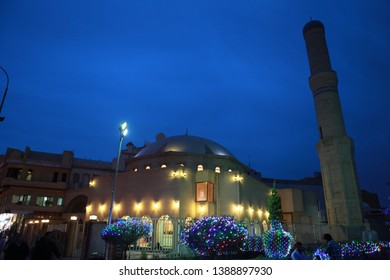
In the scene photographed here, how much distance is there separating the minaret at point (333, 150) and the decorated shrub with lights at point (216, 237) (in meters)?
17.2

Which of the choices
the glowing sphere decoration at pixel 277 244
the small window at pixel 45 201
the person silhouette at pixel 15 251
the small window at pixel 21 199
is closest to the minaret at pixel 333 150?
the glowing sphere decoration at pixel 277 244

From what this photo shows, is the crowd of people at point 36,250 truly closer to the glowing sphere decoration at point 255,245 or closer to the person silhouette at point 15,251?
the person silhouette at point 15,251

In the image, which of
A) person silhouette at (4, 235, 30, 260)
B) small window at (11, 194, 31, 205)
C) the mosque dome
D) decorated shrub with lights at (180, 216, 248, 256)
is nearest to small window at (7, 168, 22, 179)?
small window at (11, 194, 31, 205)

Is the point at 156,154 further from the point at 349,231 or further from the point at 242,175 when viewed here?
the point at 349,231

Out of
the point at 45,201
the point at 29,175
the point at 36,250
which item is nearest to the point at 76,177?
the point at 45,201

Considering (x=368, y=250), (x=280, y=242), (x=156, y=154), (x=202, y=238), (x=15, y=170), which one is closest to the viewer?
(x=202, y=238)

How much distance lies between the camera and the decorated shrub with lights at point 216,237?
10352mm

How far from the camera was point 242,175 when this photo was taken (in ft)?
85.7

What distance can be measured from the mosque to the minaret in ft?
0.28

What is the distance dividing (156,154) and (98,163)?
15242mm

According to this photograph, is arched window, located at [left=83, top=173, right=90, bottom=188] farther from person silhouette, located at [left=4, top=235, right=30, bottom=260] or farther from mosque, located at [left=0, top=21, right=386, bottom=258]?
person silhouette, located at [left=4, top=235, right=30, bottom=260]

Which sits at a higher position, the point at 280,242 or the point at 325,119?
the point at 325,119

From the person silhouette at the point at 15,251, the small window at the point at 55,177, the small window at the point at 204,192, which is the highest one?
the small window at the point at 55,177

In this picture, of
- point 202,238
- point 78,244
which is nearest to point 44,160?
point 78,244
